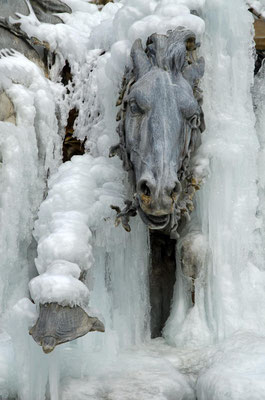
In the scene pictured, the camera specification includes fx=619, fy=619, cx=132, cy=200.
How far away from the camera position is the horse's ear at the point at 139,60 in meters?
3.62

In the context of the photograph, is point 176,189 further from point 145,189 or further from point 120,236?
point 120,236

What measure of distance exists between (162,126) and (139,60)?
0.57m

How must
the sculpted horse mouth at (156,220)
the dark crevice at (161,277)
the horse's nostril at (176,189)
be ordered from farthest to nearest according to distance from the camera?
the dark crevice at (161,277) → the sculpted horse mouth at (156,220) → the horse's nostril at (176,189)

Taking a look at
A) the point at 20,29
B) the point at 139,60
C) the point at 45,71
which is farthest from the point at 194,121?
Result: the point at 20,29

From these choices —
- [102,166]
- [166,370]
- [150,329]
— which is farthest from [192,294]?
[102,166]

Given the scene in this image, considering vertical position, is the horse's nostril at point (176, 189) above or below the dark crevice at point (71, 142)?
above

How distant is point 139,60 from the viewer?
3.64m

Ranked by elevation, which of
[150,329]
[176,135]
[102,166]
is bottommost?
[150,329]

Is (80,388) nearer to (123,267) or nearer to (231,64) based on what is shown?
(123,267)

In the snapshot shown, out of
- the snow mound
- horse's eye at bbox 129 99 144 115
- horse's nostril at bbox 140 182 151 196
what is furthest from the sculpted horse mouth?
horse's eye at bbox 129 99 144 115

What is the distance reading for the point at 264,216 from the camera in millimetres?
4160

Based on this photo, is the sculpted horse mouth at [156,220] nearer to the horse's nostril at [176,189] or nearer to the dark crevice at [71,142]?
the horse's nostril at [176,189]

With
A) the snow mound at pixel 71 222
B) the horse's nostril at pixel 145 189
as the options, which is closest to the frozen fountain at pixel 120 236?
the snow mound at pixel 71 222

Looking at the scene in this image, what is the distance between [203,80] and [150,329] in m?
1.60
